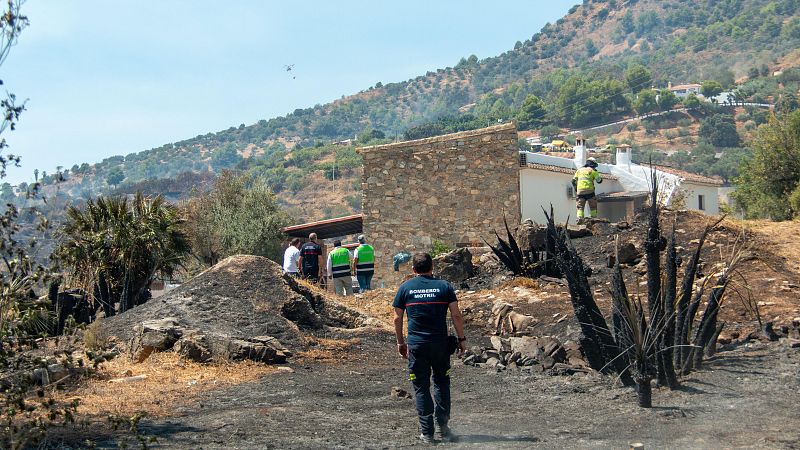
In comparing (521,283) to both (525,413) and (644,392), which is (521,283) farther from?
(644,392)

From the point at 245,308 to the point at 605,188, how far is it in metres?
28.9

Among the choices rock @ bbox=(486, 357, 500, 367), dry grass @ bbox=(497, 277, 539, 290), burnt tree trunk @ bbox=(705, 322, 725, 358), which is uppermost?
dry grass @ bbox=(497, 277, 539, 290)

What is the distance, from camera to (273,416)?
345 inches

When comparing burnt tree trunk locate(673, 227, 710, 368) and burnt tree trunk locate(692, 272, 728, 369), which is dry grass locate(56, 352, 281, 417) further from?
burnt tree trunk locate(692, 272, 728, 369)

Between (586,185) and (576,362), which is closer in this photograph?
(576,362)

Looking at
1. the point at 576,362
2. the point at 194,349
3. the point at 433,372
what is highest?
the point at 433,372

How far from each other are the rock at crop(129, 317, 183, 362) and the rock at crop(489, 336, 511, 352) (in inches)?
165

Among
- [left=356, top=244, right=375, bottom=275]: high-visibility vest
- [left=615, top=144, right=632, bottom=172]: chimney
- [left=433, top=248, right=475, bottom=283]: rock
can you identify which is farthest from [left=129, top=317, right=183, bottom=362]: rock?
[left=615, top=144, right=632, bottom=172]: chimney

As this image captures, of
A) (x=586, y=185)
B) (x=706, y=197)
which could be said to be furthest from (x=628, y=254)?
(x=706, y=197)

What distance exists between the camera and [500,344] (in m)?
12.5

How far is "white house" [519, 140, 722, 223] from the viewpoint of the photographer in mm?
28109

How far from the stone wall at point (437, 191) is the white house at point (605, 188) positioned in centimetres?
178

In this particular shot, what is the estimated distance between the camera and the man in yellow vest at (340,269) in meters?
19.5

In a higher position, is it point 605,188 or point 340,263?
point 605,188
